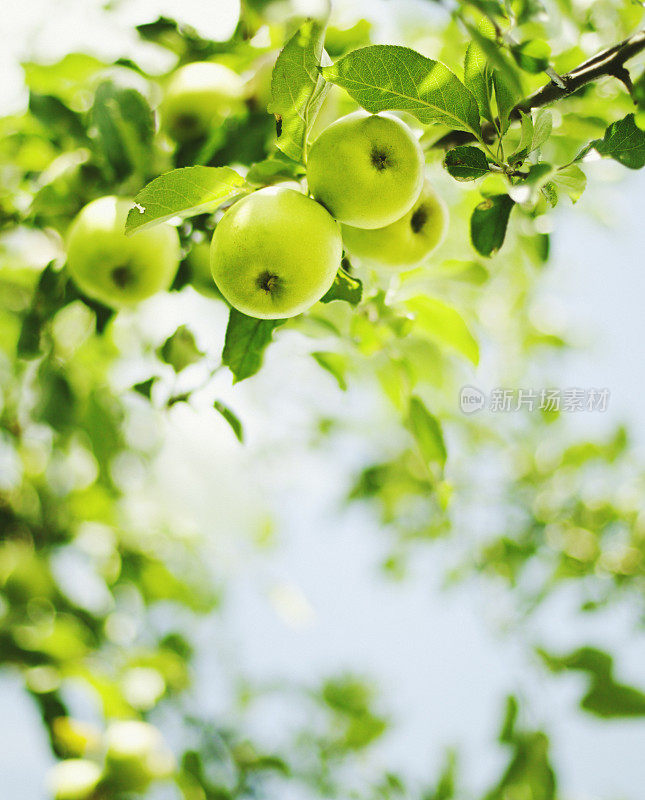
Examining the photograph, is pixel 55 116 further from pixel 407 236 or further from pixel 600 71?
pixel 600 71

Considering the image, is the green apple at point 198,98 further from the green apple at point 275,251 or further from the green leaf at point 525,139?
the green leaf at point 525,139

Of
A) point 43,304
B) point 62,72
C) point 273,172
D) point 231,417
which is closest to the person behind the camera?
point 273,172

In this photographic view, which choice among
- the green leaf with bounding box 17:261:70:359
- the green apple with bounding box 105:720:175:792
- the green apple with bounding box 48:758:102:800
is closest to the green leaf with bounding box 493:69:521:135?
the green leaf with bounding box 17:261:70:359

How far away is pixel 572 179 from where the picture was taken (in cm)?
80

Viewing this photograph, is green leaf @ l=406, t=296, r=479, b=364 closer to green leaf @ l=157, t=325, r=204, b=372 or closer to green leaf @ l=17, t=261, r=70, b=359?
green leaf @ l=157, t=325, r=204, b=372

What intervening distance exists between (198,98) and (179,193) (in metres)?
0.55

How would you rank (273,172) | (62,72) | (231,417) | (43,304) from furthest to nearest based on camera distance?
(62,72)
(43,304)
(231,417)
(273,172)

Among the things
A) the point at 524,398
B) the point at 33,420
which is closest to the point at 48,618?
the point at 33,420

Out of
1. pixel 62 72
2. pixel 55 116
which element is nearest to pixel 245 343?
pixel 55 116

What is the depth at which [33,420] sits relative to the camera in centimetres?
164

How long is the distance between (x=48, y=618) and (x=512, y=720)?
165 cm

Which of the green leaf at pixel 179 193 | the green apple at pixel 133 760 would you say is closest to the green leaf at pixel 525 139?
the green leaf at pixel 179 193

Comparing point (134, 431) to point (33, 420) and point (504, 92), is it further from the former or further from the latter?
point (504, 92)

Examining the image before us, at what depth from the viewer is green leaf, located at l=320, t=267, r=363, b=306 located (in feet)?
3.09
